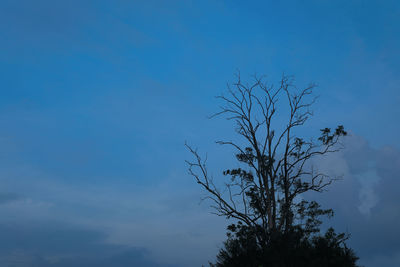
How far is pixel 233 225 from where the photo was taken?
91.6 ft

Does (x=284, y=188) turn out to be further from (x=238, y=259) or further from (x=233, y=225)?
(x=238, y=259)

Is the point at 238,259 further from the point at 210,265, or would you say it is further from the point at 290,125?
the point at 290,125

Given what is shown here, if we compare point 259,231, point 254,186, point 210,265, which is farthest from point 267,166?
point 210,265

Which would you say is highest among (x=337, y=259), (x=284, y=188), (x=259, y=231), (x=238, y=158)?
(x=238, y=158)

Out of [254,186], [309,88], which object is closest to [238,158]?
[254,186]

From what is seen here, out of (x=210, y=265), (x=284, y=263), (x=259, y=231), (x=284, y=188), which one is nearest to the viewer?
(x=284, y=263)

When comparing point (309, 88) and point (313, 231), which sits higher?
point (309, 88)

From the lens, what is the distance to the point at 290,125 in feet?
94.5

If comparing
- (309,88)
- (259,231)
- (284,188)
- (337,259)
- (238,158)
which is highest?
(309,88)

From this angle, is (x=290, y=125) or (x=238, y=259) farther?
(x=290, y=125)

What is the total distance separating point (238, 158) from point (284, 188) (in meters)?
3.70

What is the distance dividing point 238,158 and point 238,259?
1488cm

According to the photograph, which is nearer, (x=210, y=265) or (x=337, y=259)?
(x=337, y=259)

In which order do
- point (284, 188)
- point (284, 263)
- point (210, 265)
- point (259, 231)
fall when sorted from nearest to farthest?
point (284, 263)
point (210, 265)
point (259, 231)
point (284, 188)
